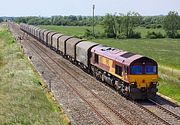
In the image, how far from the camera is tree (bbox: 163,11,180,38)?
428 ft

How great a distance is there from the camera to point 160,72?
42.0m

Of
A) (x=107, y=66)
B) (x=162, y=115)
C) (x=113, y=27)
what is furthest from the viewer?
(x=113, y=27)

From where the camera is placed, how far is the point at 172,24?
13038cm

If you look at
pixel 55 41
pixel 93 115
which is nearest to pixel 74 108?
pixel 93 115

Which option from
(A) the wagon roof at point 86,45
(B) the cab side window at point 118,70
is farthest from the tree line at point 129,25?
(B) the cab side window at point 118,70

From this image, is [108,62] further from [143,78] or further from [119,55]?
[143,78]

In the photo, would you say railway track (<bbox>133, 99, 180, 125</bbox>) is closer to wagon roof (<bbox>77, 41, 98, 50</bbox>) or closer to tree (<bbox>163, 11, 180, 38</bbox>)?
wagon roof (<bbox>77, 41, 98, 50</bbox>)

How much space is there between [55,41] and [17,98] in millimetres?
38589

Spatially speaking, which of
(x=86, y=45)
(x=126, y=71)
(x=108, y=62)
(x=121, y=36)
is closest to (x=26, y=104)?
(x=126, y=71)

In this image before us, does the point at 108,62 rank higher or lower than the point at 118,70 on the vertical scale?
higher

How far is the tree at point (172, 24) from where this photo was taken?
13038 centimetres

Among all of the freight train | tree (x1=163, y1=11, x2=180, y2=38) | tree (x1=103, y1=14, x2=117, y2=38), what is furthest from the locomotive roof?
tree (x1=163, y1=11, x2=180, y2=38)

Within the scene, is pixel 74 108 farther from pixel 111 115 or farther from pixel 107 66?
pixel 107 66

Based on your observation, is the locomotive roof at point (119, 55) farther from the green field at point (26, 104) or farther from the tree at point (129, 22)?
the tree at point (129, 22)
